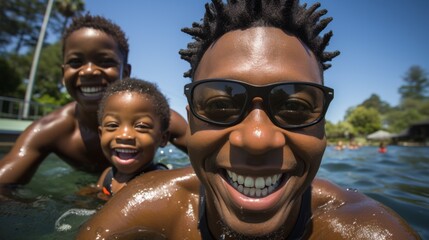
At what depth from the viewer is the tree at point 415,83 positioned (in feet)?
260

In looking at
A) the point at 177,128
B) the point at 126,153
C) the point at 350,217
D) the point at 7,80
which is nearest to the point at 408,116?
the point at 7,80

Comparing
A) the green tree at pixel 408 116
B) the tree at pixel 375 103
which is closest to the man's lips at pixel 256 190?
the green tree at pixel 408 116

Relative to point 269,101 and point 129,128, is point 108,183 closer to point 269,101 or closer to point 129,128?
point 129,128

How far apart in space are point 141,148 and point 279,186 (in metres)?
1.97

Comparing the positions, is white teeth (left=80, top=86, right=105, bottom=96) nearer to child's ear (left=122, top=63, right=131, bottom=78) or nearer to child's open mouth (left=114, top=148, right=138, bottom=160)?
child's ear (left=122, top=63, right=131, bottom=78)

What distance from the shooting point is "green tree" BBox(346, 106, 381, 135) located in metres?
66.9

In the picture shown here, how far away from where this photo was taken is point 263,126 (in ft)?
4.80

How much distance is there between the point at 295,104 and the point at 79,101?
125 inches

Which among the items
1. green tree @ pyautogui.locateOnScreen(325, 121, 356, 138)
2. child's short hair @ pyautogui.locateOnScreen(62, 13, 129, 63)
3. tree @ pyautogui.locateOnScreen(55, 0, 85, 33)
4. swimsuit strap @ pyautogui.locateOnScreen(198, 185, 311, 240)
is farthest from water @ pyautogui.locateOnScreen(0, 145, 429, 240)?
green tree @ pyautogui.locateOnScreen(325, 121, 356, 138)

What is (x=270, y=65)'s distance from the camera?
60.2 inches

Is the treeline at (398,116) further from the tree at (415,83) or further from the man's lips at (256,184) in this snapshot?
the man's lips at (256,184)

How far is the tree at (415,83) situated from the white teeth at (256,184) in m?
89.6

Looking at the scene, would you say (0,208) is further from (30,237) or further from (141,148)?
(141,148)

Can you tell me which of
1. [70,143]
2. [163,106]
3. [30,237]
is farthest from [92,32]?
[30,237]
